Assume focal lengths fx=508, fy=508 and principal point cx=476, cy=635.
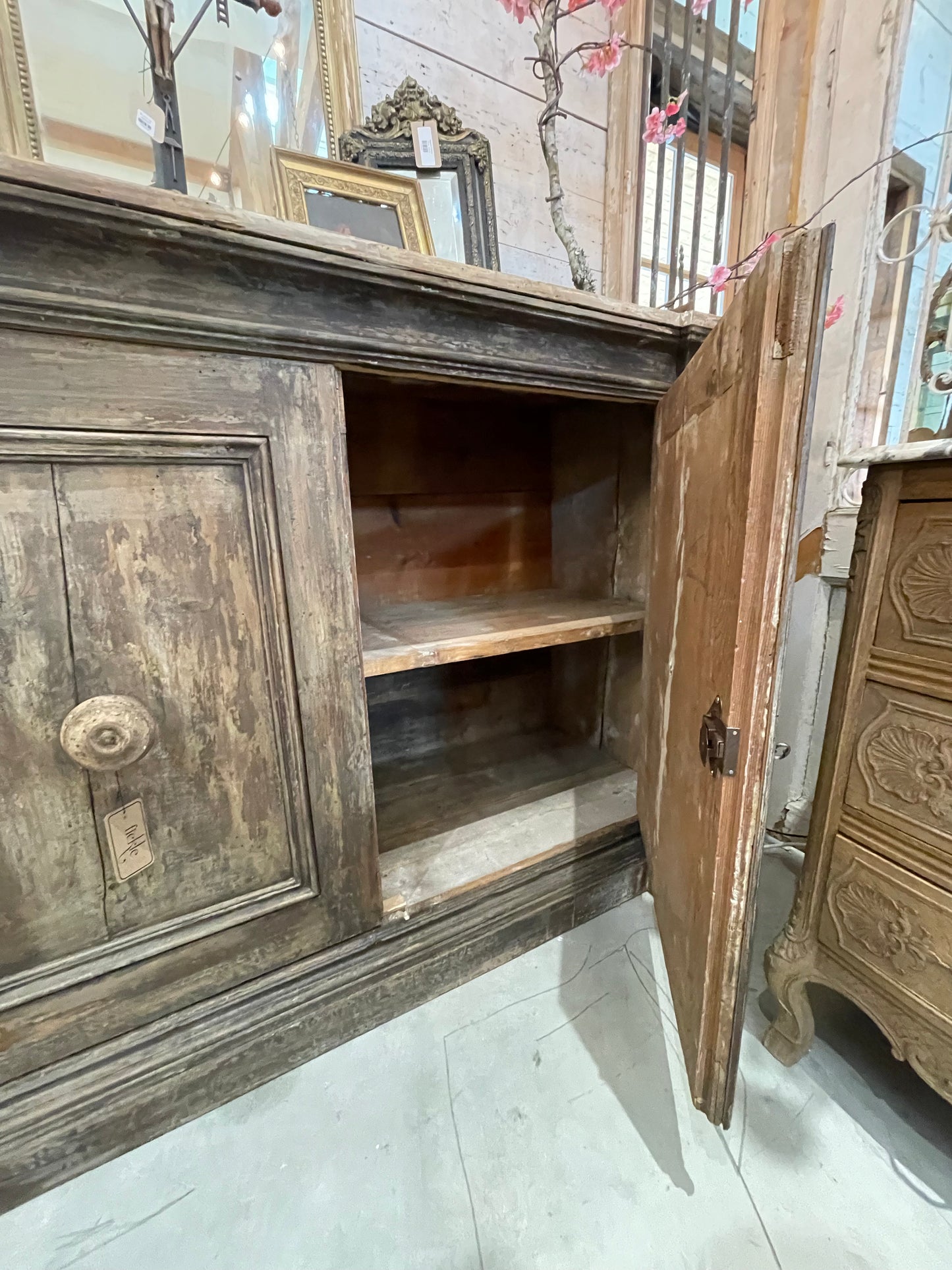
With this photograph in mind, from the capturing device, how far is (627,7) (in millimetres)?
1299

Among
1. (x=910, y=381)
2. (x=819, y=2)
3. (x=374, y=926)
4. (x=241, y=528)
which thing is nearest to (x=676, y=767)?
(x=374, y=926)

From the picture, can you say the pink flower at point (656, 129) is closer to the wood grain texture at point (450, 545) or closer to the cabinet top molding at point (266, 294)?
Result: the cabinet top molding at point (266, 294)

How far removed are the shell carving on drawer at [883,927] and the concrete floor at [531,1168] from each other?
282 millimetres

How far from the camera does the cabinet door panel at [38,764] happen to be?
0.57 metres

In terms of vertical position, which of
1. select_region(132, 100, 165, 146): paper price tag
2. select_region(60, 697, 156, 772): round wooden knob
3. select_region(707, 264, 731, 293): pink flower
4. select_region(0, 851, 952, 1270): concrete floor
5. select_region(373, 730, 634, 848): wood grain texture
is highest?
select_region(132, 100, 165, 146): paper price tag

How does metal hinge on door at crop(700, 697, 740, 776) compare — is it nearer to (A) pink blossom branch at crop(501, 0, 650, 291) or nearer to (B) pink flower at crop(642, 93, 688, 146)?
(A) pink blossom branch at crop(501, 0, 650, 291)

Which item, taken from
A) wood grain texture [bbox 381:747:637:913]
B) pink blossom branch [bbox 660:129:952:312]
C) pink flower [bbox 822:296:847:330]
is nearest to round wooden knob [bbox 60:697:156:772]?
wood grain texture [bbox 381:747:637:913]

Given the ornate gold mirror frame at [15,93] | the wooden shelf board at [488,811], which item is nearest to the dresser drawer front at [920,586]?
the wooden shelf board at [488,811]

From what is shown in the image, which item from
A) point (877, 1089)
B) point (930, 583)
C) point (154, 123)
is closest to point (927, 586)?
point (930, 583)

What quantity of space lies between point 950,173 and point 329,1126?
84.1 inches

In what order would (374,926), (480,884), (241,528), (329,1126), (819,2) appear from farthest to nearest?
(819,2)
(480,884)
(374,926)
(329,1126)
(241,528)

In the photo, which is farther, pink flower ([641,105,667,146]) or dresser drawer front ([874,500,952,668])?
pink flower ([641,105,667,146])

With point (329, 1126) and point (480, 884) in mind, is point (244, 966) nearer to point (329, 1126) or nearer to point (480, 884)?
point (329, 1126)

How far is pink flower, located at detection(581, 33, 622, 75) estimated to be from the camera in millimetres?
958
